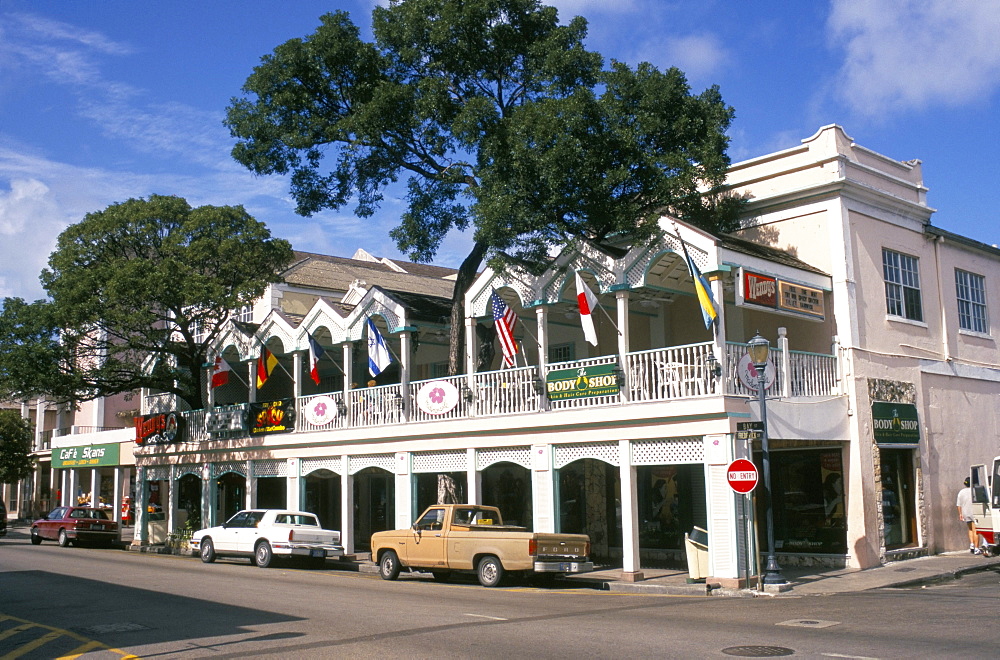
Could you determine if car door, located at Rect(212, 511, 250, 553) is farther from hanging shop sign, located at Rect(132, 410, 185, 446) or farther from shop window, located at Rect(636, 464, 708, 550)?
shop window, located at Rect(636, 464, 708, 550)

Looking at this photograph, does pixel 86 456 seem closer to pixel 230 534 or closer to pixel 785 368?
pixel 230 534

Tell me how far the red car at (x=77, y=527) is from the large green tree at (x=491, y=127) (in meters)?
15.3

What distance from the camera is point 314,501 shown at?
34250 millimetres

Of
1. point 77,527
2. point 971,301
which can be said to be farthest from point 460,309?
point 77,527

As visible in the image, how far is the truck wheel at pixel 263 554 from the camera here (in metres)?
24.2

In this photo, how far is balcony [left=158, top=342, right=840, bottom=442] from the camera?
749 inches

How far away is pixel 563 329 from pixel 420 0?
9870 millimetres

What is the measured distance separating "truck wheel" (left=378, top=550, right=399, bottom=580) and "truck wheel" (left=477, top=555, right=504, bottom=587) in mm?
2565

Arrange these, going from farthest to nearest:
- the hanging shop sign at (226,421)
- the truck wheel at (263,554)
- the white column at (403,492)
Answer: the hanging shop sign at (226,421) → the white column at (403,492) → the truck wheel at (263,554)

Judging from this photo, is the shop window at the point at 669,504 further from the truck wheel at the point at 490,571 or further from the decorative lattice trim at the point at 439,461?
the truck wheel at the point at 490,571

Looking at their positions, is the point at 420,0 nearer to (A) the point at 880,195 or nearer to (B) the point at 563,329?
(B) the point at 563,329

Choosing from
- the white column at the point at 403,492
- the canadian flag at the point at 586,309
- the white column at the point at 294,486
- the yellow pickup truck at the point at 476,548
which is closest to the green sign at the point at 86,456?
the white column at the point at 294,486

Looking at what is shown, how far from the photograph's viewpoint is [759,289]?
19562mm

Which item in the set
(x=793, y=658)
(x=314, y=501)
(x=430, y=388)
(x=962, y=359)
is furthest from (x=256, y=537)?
(x=962, y=359)
